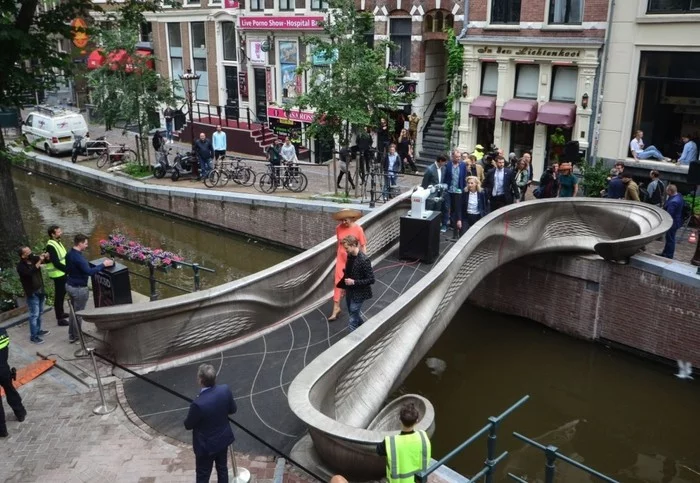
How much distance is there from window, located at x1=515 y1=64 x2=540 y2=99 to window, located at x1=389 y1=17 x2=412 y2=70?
4.44m

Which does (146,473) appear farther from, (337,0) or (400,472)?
(337,0)

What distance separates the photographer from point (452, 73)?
21922 mm

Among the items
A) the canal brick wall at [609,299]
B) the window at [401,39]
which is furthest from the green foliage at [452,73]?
the canal brick wall at [609,299]

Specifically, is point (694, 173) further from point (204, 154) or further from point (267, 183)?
point (204, 154)

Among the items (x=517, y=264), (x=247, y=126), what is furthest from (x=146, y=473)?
(x=247, y=126)

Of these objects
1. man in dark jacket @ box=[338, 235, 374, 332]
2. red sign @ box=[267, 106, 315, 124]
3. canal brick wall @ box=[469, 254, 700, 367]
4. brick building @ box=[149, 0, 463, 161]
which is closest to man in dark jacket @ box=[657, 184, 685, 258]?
canal brick wall @ box=[469, 254, 700, 367]

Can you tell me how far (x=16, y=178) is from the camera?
28328 mm

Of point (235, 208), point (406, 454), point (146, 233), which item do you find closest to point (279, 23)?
point (235, 208)

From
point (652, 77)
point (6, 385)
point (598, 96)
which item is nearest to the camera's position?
point (6, 385)

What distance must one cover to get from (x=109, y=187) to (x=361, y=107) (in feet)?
37.7

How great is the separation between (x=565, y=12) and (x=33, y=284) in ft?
52.5

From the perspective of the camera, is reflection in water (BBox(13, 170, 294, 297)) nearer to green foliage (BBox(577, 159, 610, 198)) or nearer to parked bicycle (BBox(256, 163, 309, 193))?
parked bicycle (BBox(256, 163, 309, 193))

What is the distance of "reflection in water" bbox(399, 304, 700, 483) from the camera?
33.9 ft

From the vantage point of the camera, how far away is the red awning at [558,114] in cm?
1942
